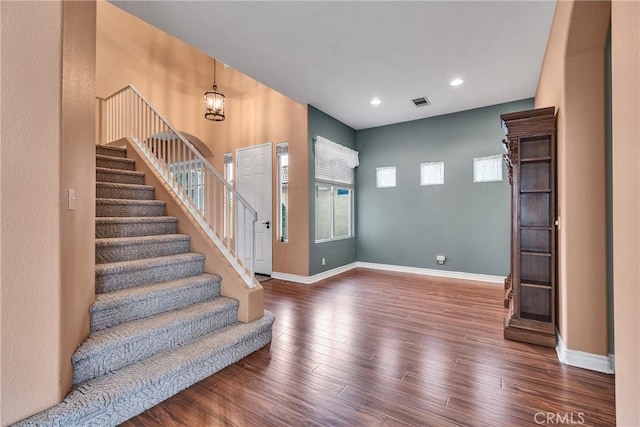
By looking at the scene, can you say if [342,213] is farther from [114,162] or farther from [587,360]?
[587,360]

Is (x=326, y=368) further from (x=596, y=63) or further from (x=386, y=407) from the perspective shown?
(x=596, y=63)

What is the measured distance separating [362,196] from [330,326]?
3602 millimetres

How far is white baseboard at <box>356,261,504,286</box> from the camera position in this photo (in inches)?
188

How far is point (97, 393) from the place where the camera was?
5.17ft

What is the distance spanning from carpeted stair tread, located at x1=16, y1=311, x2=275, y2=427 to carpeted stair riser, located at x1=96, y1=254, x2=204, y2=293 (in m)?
0.70

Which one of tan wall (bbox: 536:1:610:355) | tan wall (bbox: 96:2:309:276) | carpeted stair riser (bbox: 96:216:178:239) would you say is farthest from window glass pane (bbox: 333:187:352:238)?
tan wall (bbox: 536:1:610:355)

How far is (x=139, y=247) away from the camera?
8.70ft

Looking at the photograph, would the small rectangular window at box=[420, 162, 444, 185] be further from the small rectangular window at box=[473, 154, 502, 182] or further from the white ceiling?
the white ceiling

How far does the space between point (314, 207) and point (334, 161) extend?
43.4 inches

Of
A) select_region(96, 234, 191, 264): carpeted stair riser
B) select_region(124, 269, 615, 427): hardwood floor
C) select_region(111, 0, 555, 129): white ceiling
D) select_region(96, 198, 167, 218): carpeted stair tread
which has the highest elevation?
select_region(111, 0, 555, 129): white ceiling

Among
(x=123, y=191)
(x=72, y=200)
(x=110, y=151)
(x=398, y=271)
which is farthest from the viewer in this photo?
(x=398, y=271)

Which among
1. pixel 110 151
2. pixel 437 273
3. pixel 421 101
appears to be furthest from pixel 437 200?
pixel 110 151

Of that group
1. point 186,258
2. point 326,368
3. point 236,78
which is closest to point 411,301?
point 326,368

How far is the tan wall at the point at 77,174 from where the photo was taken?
1.53 m
